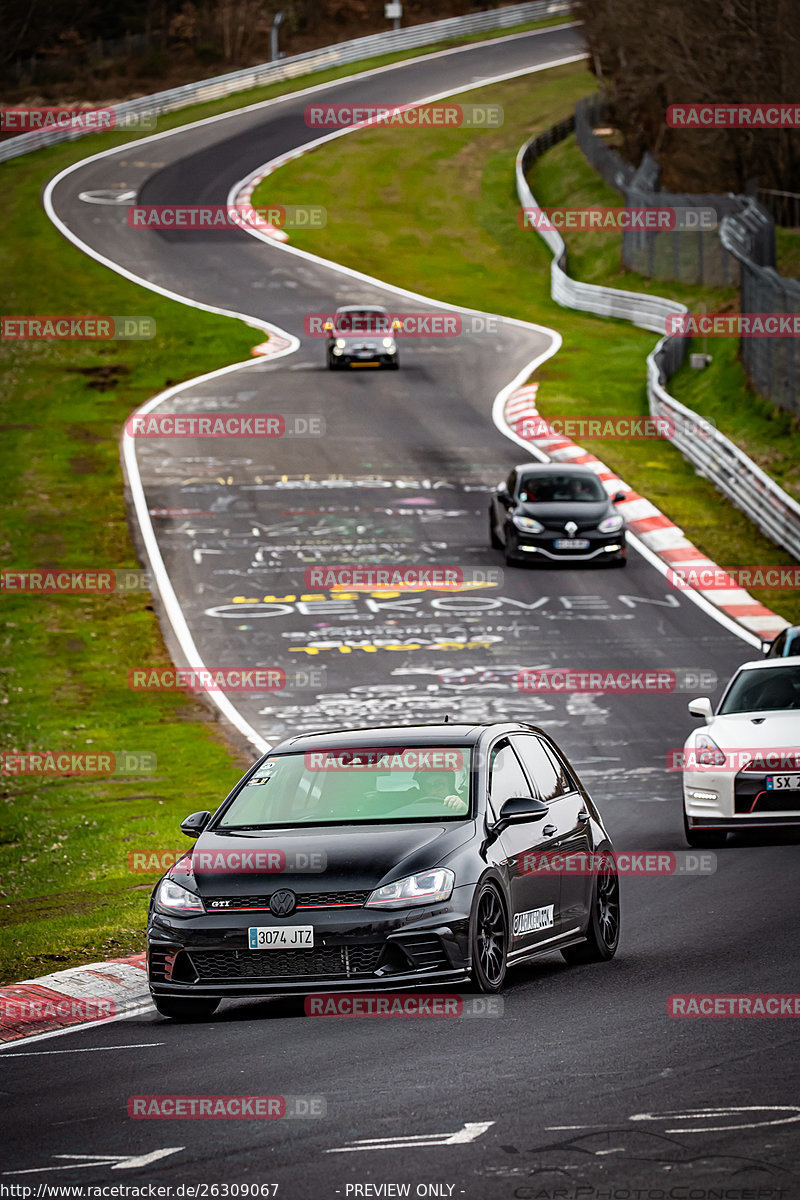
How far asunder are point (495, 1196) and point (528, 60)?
98.1 metres

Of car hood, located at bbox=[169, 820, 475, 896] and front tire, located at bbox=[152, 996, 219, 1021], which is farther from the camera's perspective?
front tire, located at bbox=[152, 996, 219, 1021]

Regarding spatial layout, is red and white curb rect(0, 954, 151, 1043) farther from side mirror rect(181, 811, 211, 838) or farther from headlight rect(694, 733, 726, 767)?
headlight rect(694, 733, 726, 767)

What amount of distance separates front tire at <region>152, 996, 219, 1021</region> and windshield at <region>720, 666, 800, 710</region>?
779 centimetres

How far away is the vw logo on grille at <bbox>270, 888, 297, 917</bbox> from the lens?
9508 mm

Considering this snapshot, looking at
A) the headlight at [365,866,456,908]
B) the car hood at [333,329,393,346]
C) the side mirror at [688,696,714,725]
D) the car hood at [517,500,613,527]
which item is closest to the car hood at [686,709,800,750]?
the side mirror at [688,696,714,725]

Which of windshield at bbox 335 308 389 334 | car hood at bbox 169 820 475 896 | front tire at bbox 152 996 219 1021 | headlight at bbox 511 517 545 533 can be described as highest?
car hood at bbox 169 820 475 896

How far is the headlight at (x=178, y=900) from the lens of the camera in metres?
9.70

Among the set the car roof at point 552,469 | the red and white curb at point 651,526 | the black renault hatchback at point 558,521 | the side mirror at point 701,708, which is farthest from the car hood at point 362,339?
the side mirror at point 701,708

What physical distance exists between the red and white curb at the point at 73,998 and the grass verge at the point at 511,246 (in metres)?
22.2

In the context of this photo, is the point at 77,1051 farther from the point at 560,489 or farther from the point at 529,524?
the point at 560,489

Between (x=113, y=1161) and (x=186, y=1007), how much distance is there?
3.08 metres

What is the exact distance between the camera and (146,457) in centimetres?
4119

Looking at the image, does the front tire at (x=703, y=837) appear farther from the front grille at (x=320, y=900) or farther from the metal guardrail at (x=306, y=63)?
the metal guardrail at (x=306, y=63)

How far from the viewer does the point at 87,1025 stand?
9938 millimetres
